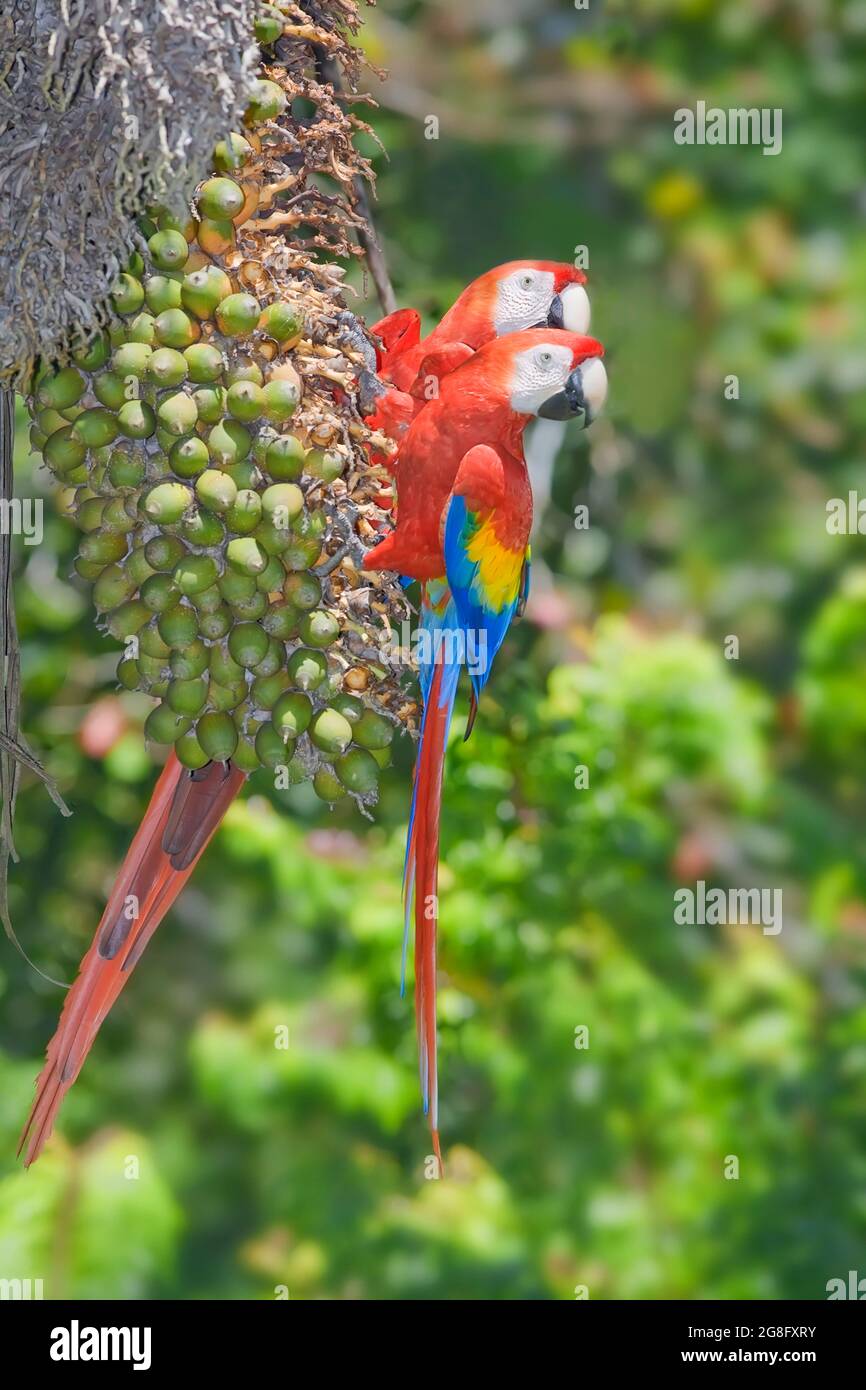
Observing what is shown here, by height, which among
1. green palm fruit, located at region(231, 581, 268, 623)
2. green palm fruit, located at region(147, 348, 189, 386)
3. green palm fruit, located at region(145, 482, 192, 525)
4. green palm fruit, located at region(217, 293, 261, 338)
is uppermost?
green palm fruit, located at region(217, 293, 261, 338)

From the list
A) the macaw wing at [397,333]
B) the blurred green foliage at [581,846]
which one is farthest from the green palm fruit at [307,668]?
the blurred green foliage at [581,846]

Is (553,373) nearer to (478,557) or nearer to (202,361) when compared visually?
(478,557)

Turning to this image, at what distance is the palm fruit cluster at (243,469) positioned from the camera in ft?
3.59

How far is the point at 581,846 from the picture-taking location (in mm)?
1948

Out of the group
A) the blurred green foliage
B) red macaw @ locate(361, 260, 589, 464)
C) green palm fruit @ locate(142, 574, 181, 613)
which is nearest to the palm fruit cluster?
green palm fruit @ locate(142, 574, 181, 613)

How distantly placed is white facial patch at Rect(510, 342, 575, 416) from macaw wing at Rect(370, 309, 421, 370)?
5.5 inches

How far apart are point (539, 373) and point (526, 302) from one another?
0.33 feet

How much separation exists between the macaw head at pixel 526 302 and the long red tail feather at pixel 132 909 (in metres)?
0.43

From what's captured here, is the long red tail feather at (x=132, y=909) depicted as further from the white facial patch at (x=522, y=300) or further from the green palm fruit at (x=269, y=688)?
the white facial patch at (x=522, y=300)

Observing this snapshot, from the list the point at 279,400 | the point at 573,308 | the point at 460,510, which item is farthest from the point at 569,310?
the point at 279,400

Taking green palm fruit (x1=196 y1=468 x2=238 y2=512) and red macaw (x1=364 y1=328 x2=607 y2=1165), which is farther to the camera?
red macaw (x1=364 y1=328 x2=607 y2=1165)

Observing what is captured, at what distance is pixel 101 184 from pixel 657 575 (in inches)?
58.8

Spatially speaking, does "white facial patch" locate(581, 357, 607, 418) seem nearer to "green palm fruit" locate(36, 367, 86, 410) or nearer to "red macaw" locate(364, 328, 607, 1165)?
"red macaw" locate(364, 328, 607, 1165)

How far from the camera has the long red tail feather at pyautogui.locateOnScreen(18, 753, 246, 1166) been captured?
123 cm
